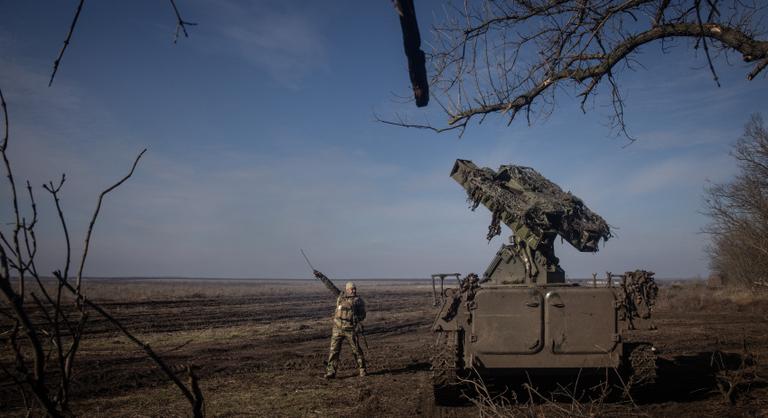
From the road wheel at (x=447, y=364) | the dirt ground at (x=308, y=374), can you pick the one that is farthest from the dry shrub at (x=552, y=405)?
the road wheel at (x=447, y=364)

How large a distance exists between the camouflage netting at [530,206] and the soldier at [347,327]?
338cm

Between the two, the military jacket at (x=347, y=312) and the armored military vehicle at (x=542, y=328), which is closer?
the armored military vehicle at (x=542, y=328)

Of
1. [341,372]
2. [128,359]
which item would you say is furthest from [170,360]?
[341,372]

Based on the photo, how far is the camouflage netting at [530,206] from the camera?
905cm

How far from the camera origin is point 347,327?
36.3ft

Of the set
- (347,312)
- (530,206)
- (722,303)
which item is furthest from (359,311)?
(722,303)

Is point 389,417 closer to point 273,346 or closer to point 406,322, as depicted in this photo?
point 273,346

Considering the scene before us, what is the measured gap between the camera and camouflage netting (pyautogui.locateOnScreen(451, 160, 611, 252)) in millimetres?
9047

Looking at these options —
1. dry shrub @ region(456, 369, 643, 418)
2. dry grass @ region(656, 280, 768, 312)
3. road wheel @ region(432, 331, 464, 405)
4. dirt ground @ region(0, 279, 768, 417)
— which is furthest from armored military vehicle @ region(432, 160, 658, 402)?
dry grass @ region(656, 280, 768, 312)

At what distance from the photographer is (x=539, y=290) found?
803cm

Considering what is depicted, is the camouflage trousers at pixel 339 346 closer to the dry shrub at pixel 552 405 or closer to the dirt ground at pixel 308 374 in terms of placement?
the dirt ground at pixel 308 374

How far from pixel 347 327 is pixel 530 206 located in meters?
4.51

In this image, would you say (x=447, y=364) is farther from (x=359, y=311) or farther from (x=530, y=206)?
(x=359, y=311)

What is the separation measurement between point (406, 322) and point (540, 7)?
20919 millimetres
